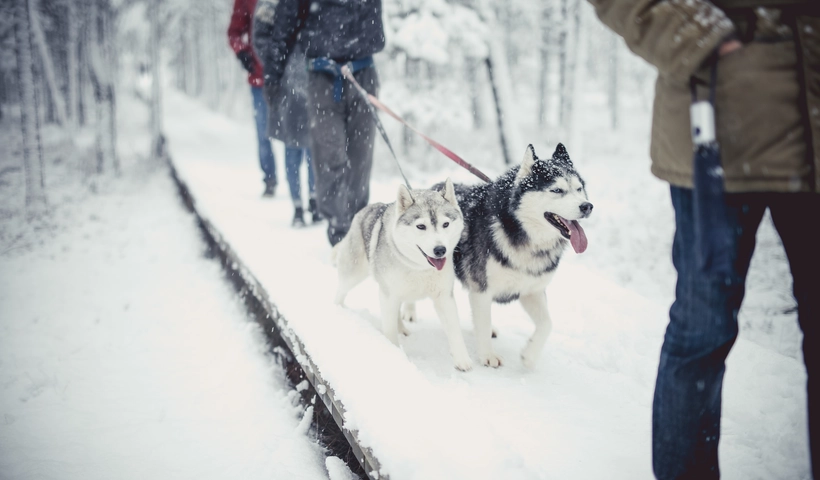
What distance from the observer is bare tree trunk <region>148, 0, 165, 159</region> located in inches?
501

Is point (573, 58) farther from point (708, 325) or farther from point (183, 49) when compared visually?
point (183, 49)

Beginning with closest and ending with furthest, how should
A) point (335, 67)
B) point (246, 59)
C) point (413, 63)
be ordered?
point (335, 67)
point (246, 59)
point (413, 63)

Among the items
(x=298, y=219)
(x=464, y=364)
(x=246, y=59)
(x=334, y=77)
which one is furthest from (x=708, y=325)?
(x=246, y=59)

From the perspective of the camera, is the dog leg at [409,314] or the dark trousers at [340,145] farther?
the dark trousers at [340,145]

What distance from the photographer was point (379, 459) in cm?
158

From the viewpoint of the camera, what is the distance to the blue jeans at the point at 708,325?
1.22m

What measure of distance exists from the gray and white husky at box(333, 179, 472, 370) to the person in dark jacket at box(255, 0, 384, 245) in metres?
1.34

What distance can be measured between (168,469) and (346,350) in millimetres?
1022

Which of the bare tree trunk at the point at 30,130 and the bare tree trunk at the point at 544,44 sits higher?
the bare tree trunk at the point at 544,44

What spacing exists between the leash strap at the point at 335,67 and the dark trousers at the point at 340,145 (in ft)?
0.15

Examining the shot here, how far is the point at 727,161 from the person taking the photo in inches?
46.9

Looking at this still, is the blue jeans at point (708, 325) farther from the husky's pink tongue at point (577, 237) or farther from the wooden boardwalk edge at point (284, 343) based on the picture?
the wooden boardwalk edge at point (284, 343)

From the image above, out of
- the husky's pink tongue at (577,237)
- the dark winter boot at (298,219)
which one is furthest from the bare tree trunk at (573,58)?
the husky's pink tongue at (577,237)

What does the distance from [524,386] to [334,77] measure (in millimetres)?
2854
